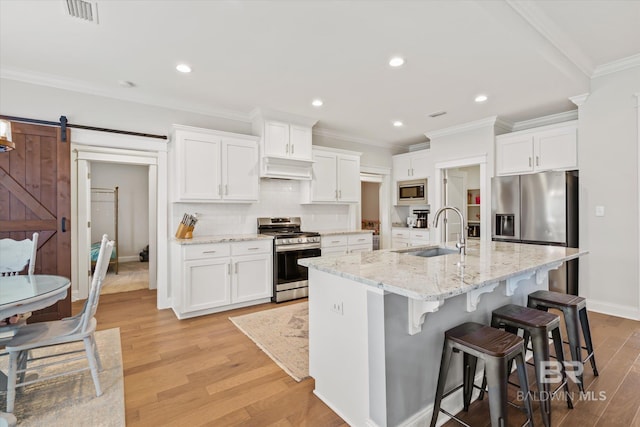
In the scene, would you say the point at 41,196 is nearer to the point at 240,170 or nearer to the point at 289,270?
the point at 240,170

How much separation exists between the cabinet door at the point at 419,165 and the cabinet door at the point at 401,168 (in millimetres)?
96

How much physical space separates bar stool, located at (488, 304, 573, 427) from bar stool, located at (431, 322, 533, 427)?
0.24m

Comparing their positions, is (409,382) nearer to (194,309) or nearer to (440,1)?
(440,1)

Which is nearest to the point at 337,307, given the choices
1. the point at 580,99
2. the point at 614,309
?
the point at 614,309

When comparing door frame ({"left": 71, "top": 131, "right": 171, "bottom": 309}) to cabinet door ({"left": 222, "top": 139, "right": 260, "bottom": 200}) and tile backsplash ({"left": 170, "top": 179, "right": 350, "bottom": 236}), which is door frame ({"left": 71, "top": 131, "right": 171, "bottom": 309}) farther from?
cabinet door ({"left": 222, "top": 139, "right": 260, "bottom": 200})

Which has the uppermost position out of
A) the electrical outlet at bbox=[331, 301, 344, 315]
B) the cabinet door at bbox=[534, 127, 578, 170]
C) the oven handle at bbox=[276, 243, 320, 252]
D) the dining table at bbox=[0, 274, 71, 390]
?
the cabinet door at bbox=[534, 127, 578, 170]

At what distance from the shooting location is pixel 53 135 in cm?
329

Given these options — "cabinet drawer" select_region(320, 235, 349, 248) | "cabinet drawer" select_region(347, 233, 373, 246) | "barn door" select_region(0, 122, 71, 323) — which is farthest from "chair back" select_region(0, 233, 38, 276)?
"cabinet drawer" select_region(347, 233, 373, 246)

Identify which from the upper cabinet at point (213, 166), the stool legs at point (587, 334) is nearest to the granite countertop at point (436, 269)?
the stool legs at point (587, 334)

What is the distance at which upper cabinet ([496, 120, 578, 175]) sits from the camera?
3.96 m

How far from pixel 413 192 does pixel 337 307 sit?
4.50 metres

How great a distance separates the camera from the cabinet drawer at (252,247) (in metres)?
3.81

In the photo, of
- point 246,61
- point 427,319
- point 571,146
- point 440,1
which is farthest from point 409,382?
point 571,146

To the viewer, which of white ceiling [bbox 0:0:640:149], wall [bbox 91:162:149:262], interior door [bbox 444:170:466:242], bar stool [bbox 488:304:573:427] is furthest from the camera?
wall [bbox 91:162:149:262]
